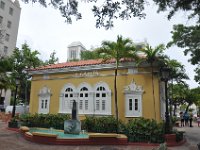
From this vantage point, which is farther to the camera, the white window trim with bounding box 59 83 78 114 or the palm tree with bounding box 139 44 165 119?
the white window trim with bounding box 59 83 78 114

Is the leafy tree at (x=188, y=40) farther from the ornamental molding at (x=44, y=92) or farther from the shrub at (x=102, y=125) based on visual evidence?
the ornamental molding at (x=44, y=92)

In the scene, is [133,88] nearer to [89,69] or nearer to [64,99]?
[89,69]

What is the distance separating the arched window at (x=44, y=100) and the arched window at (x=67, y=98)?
4.58ft

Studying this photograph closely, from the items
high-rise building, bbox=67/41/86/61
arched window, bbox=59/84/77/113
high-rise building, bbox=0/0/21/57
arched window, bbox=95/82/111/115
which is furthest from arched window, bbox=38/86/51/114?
high-rise building, bbox=67/41/86/61

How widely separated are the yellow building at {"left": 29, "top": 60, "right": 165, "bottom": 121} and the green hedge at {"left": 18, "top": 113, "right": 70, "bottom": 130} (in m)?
1.65

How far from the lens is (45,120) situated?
1747 centimetres

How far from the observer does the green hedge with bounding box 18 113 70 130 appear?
667 inches

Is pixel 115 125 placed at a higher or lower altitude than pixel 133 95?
lower

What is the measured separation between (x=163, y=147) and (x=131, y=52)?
8.67m

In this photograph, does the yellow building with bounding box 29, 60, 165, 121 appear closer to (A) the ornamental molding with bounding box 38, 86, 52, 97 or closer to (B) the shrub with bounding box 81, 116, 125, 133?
(A) the ornamental molding with bounding box 38, 86, 52, 97

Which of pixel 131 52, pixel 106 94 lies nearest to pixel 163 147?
pixel 131 52

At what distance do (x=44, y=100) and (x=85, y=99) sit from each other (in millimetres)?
4073

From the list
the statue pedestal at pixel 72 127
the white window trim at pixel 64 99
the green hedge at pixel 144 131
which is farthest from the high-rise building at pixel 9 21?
the green hedge at pixel 144 131

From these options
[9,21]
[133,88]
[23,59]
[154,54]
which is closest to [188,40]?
[154,54]
